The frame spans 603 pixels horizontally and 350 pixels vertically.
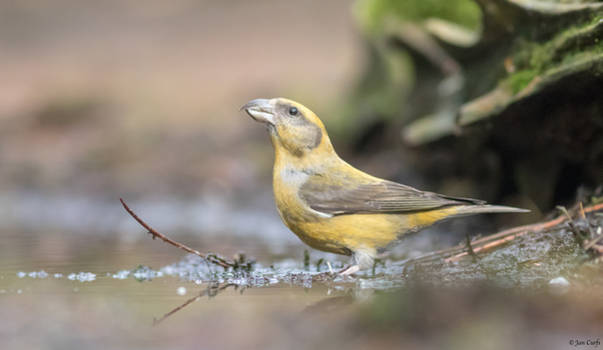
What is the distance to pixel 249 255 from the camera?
5910 mm

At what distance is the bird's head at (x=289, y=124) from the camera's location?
489cm

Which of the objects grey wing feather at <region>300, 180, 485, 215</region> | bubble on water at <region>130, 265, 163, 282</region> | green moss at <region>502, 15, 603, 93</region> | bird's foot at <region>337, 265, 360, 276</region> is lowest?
bubble on water at <region>130, 265, 163, 282</region>

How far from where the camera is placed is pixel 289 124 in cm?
495

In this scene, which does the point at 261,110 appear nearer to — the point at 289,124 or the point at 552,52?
the point at 289,124

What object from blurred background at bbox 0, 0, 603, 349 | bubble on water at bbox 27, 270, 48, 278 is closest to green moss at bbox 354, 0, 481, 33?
blurred background at bbox 0, 0, 603, 349

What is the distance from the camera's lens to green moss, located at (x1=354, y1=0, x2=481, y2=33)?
8299 mm

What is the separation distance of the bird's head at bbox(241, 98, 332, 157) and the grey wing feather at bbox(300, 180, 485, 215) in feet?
1.05

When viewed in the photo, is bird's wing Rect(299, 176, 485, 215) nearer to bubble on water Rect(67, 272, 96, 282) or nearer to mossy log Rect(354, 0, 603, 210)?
mossy log Rect(354, 0, 603, 210)

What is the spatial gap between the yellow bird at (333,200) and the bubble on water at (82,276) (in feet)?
4.46

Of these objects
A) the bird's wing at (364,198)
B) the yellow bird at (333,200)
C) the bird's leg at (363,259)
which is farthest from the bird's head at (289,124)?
the bird's leg at (363,259)

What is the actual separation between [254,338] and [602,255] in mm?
2110

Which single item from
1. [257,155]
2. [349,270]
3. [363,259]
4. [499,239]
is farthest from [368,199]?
[257,155]

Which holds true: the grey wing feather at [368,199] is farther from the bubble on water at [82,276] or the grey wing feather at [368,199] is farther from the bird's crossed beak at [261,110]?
the bubble on water at [82,276]

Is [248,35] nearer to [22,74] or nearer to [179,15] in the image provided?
[179,15]
